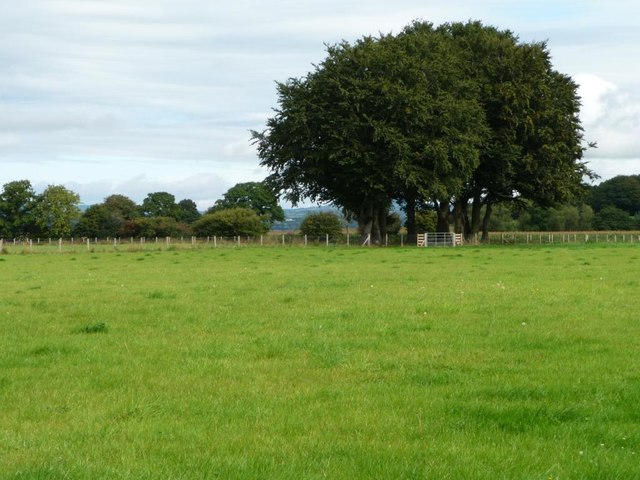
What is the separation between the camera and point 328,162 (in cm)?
6231

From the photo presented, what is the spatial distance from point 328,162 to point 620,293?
141 feet

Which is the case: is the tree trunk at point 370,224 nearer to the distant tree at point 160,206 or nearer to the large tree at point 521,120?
the large tree at point 521,120

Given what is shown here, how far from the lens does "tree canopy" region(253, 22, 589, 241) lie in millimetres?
Result: 60375

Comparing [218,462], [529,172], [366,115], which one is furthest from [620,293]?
[529,172]

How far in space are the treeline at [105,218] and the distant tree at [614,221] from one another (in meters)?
54.1

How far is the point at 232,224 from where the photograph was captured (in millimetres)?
108000

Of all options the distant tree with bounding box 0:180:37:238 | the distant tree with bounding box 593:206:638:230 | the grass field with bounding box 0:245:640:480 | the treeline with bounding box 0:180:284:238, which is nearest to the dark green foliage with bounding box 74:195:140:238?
the treeline with bounding box 0:180:284:238

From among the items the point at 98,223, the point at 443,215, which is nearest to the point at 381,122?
the point at 443,215

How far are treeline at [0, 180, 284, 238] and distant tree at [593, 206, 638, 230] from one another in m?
54.1

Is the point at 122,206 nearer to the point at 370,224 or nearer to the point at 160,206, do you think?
the point at 160,206

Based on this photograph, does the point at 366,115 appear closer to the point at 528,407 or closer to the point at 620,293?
the point at 620,293

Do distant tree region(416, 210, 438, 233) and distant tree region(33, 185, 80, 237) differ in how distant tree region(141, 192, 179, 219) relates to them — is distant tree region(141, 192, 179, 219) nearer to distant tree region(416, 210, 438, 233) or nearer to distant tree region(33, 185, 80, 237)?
distant tree region(33, 185, 80, 237)

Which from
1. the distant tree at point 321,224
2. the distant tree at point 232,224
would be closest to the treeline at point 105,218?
the distant tree at point 232,224

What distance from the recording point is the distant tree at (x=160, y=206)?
483ft
